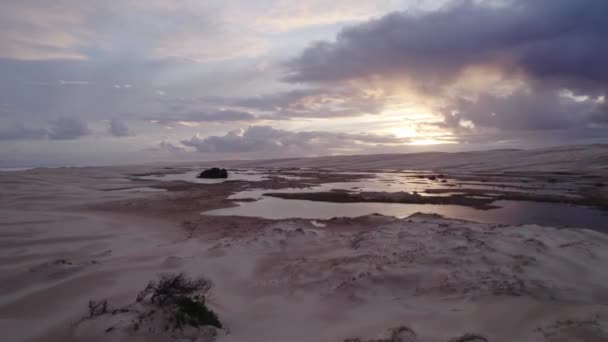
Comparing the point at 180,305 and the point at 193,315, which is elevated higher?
the point at 180,305

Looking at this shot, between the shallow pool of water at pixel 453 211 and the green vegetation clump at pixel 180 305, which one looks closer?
the green vegetation clump at pixel 180 305

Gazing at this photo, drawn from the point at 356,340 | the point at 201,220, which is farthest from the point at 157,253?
the point at 356,340

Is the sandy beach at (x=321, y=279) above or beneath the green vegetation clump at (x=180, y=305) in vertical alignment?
beneath

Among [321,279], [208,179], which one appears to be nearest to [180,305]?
[321,279]

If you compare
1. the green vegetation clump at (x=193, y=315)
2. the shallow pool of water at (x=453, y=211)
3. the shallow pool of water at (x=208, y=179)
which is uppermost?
the shallow pool of water at (x=208, y=179)

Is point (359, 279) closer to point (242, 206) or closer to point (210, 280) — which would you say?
point (210, 280)

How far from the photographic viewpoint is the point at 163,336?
380cm

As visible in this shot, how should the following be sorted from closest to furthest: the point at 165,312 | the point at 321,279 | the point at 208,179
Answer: the point at 165,312
the point at 321,279
the point at 208,179

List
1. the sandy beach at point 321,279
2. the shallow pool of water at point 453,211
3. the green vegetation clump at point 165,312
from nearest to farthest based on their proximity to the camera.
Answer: the green vegetation clump at point 165,312 < the sandy beach at point 321,279 < the shallow pool of water at point 453,211

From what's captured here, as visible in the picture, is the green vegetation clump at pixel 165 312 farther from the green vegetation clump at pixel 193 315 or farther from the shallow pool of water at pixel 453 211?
the shallow pool of water at pixel 453 211

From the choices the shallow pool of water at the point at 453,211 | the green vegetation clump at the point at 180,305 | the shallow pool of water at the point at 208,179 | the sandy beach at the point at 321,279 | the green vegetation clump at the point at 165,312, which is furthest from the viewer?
the shallow pool of water at the point at 208,179

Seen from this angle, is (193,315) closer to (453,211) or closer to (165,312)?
(165,312)

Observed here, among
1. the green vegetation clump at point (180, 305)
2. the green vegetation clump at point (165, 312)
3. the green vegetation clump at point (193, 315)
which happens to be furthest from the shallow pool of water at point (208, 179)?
the green vegetation clump at point (193, 315)

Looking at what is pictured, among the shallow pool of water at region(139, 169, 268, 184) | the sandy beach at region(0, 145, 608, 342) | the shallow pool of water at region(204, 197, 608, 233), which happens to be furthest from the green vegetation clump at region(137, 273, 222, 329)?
the shallow pool of water at region(139, 169, 268, 184)
